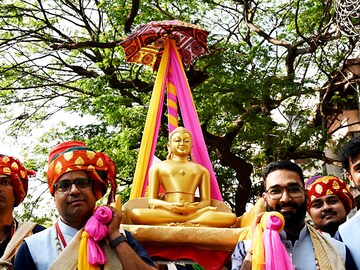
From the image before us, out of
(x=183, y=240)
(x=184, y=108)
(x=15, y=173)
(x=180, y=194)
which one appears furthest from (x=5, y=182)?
(x=184, y=108)

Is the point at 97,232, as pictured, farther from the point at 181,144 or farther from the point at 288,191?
the point at 181,144

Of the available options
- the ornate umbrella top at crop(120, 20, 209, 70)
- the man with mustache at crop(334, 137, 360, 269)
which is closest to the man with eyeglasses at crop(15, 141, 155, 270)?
the man with mustache at crop(334, 137, 360, 269)

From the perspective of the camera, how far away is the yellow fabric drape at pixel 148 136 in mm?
5977

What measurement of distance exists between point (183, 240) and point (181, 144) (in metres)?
1.20

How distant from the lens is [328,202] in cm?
445

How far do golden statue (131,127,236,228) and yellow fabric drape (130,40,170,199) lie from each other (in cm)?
37

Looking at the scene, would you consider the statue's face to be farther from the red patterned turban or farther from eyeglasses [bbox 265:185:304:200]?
eyeglasses [bbox 265:185:304:200]

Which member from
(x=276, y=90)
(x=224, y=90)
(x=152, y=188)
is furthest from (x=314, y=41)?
(x=152, y=188)

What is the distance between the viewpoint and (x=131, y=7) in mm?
10281

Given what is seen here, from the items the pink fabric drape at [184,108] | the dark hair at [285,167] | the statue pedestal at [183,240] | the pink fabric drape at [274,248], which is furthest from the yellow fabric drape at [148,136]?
the pink fabric drape at [274,248]

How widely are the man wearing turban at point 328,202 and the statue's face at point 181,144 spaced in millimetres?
1500

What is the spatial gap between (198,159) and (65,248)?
3.35m

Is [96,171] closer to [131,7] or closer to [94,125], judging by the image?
[131,7]

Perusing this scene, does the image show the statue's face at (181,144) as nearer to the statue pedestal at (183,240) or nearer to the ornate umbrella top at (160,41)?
the statue pedestal at (183,240)
